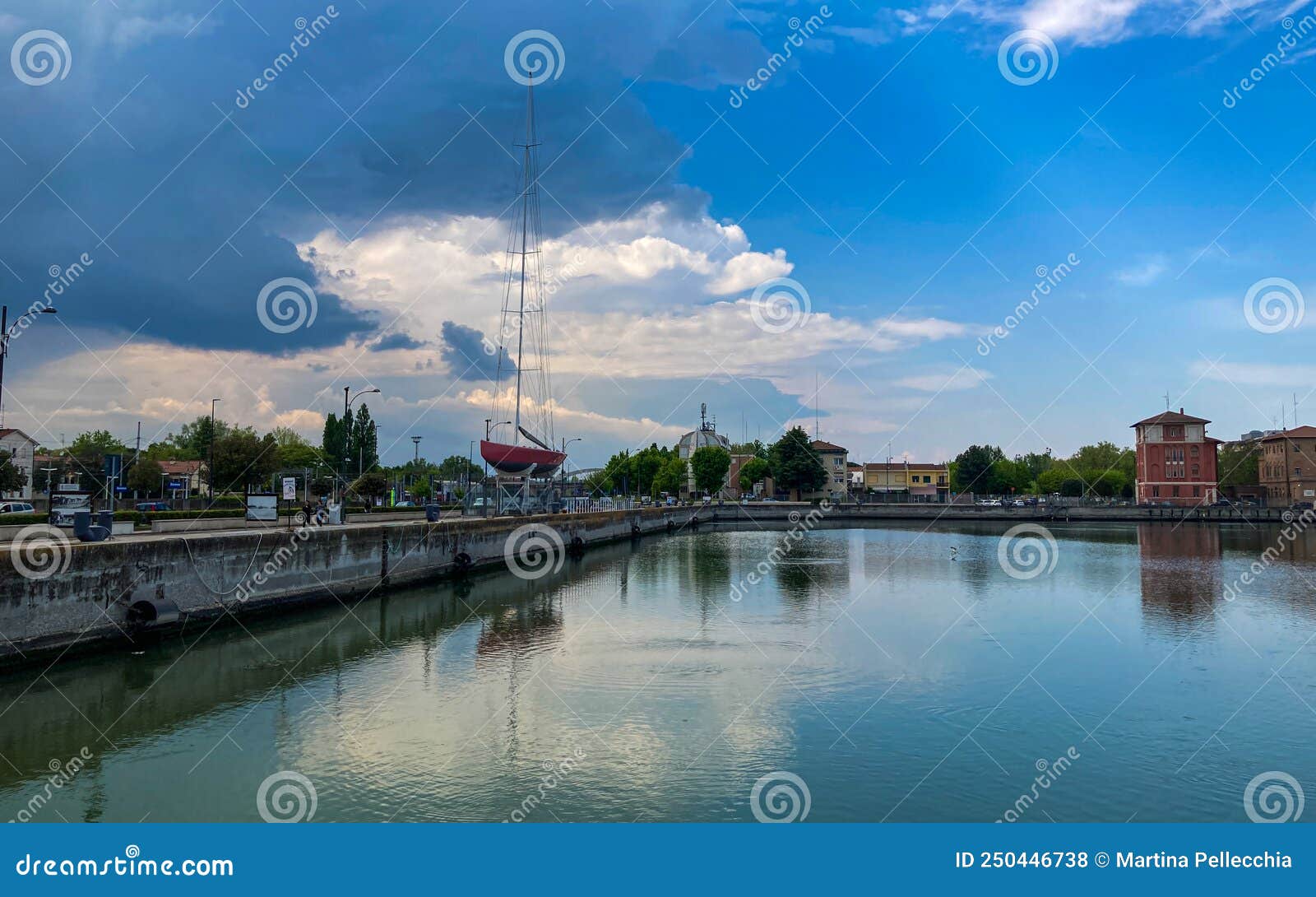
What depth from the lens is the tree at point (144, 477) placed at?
76438mm

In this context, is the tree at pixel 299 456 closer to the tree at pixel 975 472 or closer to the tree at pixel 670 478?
the tree at pixel 670 478

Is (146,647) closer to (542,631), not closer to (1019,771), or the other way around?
(542,631)

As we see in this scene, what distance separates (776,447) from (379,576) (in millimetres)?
94566

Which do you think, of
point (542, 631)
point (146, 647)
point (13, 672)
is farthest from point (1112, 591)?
point (13, 672)

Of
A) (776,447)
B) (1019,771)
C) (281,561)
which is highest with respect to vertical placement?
(776,447)

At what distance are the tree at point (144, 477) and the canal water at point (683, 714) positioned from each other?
60556mm

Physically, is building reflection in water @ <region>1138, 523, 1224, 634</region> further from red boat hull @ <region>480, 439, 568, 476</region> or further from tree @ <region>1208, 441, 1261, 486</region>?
tree @ <region>1208, 441, 1261, 486</region>

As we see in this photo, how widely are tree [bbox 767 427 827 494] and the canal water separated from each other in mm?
87972

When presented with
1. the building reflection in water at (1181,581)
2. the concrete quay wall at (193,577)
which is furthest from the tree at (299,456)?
the building reflection in water at (1181,581)

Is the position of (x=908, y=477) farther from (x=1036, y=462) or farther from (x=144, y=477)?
(x=144, y=477)

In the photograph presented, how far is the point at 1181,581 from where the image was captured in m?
35.6

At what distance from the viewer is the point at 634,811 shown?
10.6m

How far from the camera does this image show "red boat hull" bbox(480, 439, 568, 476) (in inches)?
1901

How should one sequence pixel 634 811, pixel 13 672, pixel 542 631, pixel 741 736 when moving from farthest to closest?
pixel 542 631 → pixel 13 672 → pixel 741 736 → pixel 634 811
